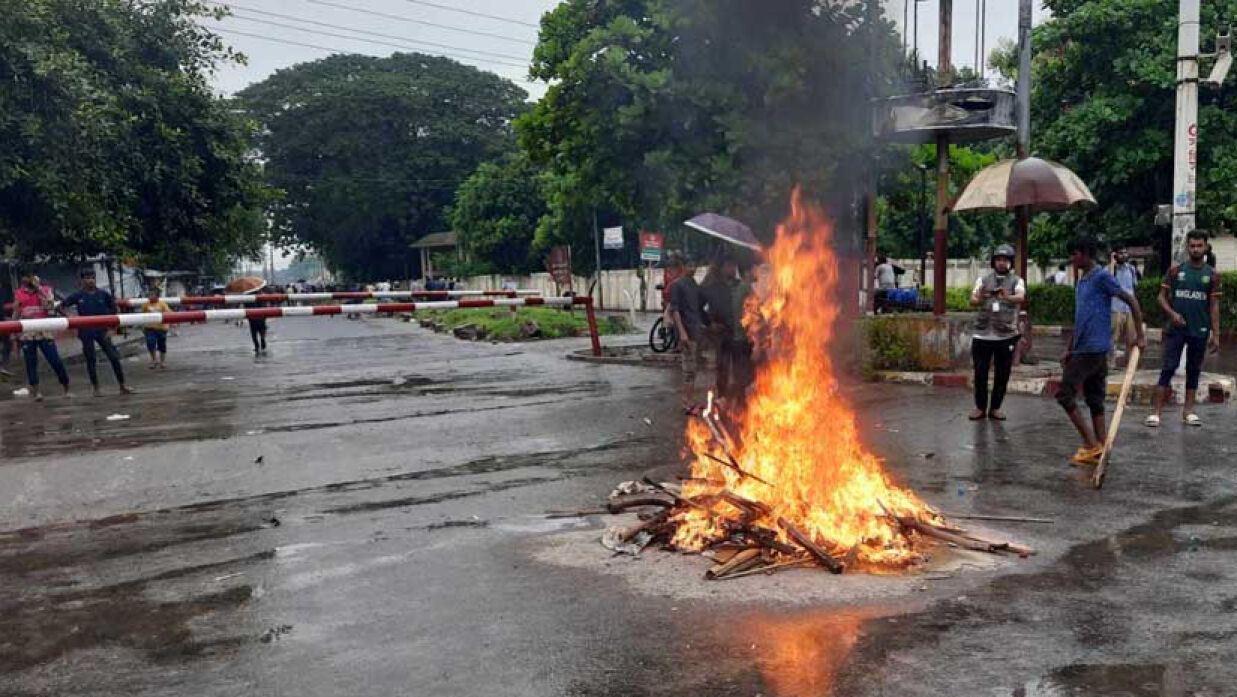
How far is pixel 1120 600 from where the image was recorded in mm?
4766

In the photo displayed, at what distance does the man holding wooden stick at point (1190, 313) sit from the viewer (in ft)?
30.9

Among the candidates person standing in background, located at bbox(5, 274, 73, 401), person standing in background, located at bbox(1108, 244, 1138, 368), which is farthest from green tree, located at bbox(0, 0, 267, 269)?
person standing in background, located at bbox(1108, 244, 1138, 368)

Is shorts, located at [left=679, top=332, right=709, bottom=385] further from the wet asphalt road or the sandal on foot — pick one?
the sandal on foot

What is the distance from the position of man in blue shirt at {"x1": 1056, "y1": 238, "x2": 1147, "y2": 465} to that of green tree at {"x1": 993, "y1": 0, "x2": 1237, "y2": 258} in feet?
51.7

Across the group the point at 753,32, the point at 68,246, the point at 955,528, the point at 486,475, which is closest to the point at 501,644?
the point at 955,528

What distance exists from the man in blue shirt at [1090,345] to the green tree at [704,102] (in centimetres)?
317

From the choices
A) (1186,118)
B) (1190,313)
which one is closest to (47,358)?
(1190,313)

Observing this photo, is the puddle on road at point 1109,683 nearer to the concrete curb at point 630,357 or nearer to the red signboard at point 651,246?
the concrete curb at point 630,357

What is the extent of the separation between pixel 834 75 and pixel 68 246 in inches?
760

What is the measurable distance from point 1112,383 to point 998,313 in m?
2.94

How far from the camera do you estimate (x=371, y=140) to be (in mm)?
67625

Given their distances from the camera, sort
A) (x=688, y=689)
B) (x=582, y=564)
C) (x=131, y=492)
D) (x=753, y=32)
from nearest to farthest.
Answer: (x=688, y=689)
(x=582, y=564)
(x=131, y=492)
(x=753, y=32)

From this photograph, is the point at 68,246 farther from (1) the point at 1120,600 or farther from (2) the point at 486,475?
(1) the point at 1120,600

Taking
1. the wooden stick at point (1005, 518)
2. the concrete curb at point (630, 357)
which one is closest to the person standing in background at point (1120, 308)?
the concrete curb at point (630, 357)
